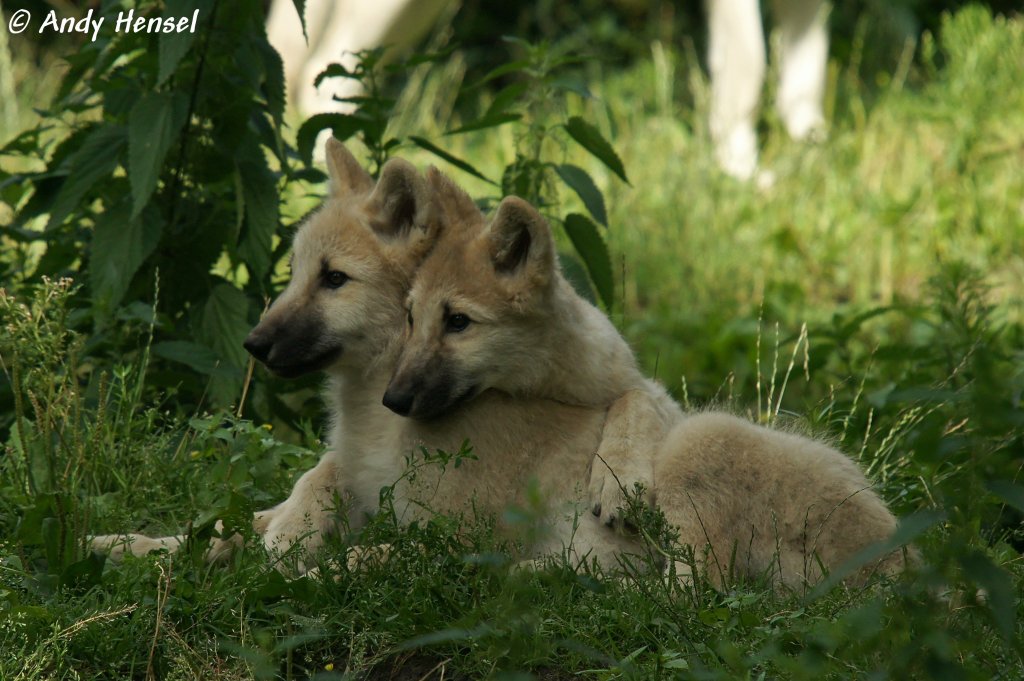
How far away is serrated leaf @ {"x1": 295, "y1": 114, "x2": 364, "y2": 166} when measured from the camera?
17.8 ft

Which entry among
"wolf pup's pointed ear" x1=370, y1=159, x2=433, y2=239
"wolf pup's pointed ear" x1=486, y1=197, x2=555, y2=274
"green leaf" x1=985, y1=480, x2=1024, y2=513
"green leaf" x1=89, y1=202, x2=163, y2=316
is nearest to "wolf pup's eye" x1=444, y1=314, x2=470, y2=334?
"wolf pup's pointed ear" x1=486, y1=197, x2=555, y2=274

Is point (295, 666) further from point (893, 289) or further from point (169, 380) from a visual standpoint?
point (893, 289)

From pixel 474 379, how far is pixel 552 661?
1135 mm

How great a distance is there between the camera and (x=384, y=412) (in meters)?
4.47

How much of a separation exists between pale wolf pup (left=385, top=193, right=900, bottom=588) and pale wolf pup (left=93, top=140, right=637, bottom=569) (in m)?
0.11

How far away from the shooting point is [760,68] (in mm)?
10172

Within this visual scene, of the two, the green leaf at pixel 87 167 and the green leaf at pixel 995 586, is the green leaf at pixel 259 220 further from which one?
the green leaf at pixel 995 586

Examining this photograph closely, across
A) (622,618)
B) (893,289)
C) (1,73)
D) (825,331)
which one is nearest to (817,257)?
(893,289)

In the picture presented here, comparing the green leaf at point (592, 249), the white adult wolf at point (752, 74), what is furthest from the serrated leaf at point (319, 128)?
the white adult wolf at point (752, 74)

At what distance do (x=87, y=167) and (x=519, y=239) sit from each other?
2.06m

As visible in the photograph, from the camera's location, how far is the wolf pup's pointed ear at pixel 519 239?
4.20m

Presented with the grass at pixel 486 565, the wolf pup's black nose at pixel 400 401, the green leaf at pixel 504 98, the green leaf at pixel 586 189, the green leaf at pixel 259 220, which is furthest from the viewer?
the green leaf at pixel 504 98

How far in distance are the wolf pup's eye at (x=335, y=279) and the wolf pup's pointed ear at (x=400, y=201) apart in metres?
0.22

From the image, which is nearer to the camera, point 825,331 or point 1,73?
point 825,331
